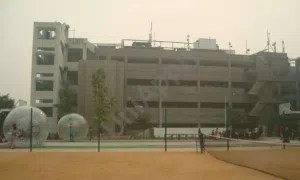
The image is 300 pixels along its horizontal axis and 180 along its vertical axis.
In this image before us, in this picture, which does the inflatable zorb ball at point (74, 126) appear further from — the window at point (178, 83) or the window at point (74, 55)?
the window at point (178, 83)

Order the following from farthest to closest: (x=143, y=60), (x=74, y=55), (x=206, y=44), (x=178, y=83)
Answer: (x=206, y=44) < (x=143, y=60) < (x=178, y=83) < (x=74, y=55)

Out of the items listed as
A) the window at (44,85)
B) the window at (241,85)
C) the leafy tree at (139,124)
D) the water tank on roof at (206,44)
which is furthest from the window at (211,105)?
the window at (44,85)

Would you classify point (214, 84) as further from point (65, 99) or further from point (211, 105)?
point (65, 99)

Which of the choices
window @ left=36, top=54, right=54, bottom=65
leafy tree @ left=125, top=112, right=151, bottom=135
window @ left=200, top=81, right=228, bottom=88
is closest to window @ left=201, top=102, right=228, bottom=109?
window @ left=200, top=81, right=228, bottom=88

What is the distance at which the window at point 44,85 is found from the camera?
58438 mm

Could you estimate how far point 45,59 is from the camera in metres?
59.6

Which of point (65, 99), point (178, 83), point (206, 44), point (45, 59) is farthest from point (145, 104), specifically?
point (206, 44)

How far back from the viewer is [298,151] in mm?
10898

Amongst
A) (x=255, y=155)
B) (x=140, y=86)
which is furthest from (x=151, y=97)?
A: (x=255, y=155)

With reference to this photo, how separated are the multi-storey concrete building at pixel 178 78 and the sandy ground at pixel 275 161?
163ft

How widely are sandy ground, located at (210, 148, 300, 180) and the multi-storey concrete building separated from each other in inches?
1952

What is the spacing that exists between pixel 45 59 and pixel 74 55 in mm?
7806

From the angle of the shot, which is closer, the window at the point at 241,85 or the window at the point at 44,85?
the window at the point at 44,85

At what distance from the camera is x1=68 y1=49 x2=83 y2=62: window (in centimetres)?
Answer: 6588
